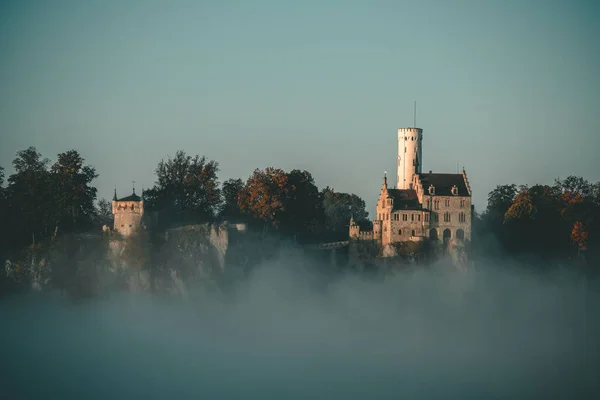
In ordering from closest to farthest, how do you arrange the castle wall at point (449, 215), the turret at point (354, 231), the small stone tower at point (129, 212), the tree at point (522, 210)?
1. the small stone tower at point (129, 212)
2. the castle wall at point (449, 215)
3. the turret at point (354, 231)
4. the tree at point (522, 210)

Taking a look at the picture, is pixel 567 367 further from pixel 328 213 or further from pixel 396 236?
pixel 328 213

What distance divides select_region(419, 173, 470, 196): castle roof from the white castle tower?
3525mm

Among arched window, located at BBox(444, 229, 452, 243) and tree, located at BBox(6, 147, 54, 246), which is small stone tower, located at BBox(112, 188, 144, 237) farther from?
arched window, located at BBox(444, 229, 452, 243)

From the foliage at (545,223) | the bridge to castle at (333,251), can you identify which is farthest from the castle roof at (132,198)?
the foliage at (545,223)

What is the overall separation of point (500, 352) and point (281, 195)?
1040 inches

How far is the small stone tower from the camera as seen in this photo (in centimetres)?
7825

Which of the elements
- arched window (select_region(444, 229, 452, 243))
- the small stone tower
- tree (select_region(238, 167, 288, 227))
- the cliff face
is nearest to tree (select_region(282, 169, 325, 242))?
tree (select_region(238, 167, 288, 227))

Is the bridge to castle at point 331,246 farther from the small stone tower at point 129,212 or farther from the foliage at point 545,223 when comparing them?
the small stone tower at point 129,212

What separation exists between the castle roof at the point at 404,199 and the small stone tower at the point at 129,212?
22025 mm

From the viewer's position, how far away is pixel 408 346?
3713 inches

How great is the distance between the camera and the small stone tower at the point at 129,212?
7825 cm

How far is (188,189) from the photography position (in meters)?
86.6

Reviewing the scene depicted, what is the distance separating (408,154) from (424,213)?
924 centimetres

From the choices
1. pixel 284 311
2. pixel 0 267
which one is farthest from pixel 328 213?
pixel 0 267
